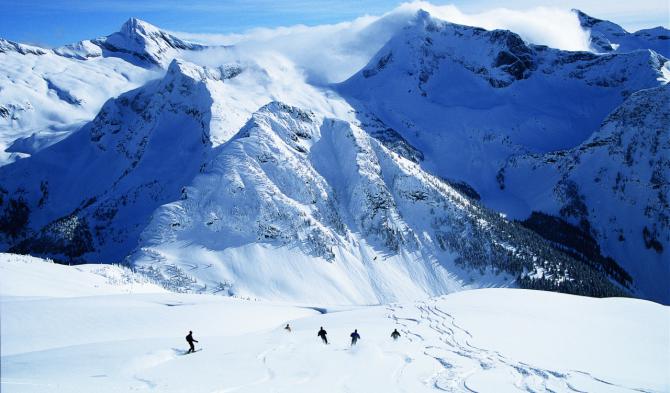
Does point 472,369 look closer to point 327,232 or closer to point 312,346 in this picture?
point 312,346

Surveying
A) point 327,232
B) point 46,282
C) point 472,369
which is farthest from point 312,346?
point 327,232

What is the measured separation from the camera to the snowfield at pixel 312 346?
98.3 feet

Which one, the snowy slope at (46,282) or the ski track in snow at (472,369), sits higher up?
the snowy slope at (46,282)

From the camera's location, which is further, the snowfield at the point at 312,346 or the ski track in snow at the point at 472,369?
→ the ski track in snow at the point at 472,369

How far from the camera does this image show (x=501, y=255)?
149 meters

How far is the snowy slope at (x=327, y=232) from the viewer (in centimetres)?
12725

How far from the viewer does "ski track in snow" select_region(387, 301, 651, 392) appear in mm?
32438

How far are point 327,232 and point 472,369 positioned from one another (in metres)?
108

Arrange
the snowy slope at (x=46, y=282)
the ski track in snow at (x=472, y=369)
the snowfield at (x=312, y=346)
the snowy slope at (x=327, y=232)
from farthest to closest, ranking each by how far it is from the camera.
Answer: the snowy slope at (x=327, y=232) → the snowy slope at (x=46, y=282) → the ski track in snow at (x=472, y=369) → the snowfield at (x=312, y=346)

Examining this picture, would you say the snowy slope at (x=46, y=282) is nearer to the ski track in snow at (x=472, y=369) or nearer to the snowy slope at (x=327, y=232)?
the ski track in snow at (x=472, y=369)

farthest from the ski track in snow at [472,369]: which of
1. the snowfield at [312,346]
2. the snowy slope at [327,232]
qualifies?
the snowy slope at [327,232]

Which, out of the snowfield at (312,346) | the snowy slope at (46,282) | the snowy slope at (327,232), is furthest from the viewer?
the snowy slope at (327,232)

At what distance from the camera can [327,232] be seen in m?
142

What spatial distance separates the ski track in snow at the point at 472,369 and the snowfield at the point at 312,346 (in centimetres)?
13
